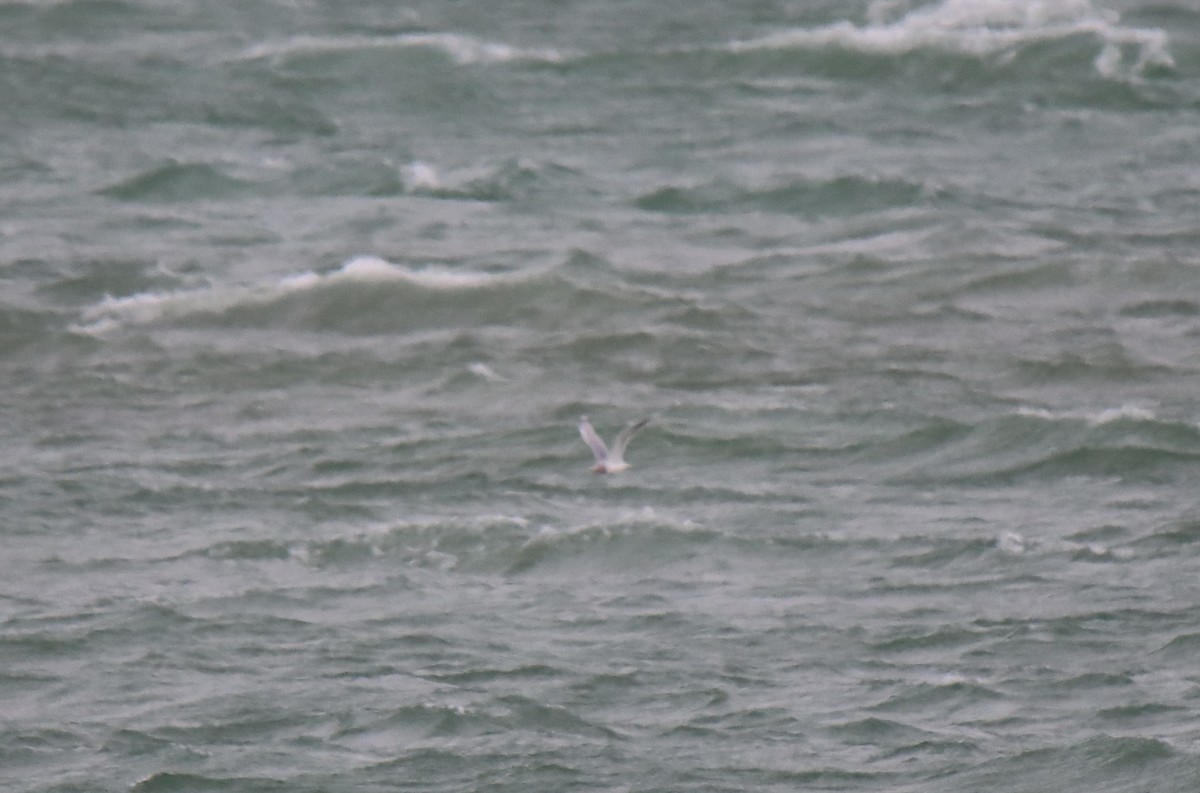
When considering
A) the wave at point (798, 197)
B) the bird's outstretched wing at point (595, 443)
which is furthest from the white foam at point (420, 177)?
the bird's outstretched wing at point (595, 443)

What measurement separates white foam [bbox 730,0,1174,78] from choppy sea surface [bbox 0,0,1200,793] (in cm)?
12

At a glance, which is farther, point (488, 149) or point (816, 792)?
point (488, 149)

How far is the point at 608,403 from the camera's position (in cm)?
2777

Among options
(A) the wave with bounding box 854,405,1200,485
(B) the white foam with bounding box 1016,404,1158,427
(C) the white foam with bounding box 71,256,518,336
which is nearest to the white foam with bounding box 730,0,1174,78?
(C) the white foam with bounding box 71,256,518,336

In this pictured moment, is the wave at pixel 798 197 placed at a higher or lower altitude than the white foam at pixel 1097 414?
higher

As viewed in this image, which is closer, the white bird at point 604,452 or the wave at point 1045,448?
the white bird at point 604,452

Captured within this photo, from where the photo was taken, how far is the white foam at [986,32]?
140 feet

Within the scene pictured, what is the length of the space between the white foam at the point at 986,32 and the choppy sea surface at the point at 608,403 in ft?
0.39

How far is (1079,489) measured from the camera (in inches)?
980

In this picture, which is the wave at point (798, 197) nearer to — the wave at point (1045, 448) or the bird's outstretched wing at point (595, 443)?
the wave at point (1045, 448)

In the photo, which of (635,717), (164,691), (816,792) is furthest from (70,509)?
(816,792)

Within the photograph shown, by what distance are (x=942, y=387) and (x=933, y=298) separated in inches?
141

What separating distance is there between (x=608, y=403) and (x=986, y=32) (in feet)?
59.1

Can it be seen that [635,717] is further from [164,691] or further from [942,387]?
[942,387]
